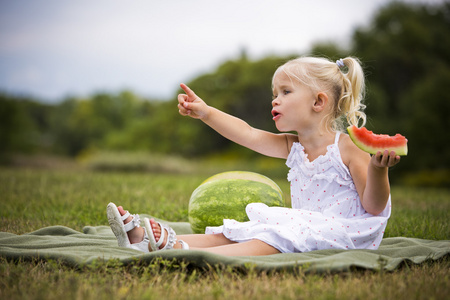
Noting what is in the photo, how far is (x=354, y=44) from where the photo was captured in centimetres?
2100

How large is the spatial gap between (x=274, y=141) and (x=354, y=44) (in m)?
18.7

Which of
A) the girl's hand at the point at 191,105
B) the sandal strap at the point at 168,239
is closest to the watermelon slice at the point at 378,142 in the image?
the girl's hand at the point at 191,105

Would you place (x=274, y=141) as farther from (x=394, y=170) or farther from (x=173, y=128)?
(x=173, y=128)

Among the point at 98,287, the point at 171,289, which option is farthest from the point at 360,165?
the point at 98,287

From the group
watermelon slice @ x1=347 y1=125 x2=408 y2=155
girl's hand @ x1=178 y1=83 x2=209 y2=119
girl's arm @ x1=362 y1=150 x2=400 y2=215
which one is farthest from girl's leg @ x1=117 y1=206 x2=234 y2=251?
watermelon slice @ x1=347 y1=125 x2=408 y2=155

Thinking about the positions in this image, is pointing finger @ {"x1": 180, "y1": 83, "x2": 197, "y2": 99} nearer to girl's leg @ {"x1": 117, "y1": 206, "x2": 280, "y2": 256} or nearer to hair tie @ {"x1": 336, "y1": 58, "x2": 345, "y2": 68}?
girl's leg @ {"x1": 117, "y1": 206, "x2": 280, "y2": 256}

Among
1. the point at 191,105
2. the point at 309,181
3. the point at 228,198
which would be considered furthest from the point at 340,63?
the point at 228,198

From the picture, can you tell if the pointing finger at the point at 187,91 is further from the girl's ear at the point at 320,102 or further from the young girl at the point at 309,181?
the girl's ear at the point at 320,102

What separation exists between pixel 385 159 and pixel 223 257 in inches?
48.8

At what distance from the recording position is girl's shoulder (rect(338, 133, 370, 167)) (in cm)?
344

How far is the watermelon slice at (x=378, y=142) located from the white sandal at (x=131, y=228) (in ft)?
4.80

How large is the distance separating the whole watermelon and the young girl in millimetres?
379

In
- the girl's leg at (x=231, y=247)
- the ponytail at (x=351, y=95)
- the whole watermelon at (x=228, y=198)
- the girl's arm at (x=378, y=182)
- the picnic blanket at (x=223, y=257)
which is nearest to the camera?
the picnic blanket at (x=223, y=257)

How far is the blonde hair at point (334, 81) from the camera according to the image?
3.66 meters
